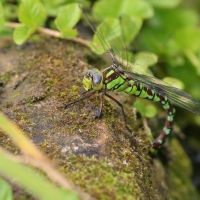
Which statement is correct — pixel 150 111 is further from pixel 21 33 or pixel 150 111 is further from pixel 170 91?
pixel 21 33

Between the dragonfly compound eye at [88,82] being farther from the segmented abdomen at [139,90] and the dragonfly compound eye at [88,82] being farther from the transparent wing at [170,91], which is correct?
the transparent wing at [170,91]

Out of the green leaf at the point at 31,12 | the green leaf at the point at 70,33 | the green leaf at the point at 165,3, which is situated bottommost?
the green leaf at the point at 165,3

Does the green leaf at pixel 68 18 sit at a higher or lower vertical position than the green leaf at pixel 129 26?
higher

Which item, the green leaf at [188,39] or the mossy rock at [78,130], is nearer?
the mossy rock at [78,130]

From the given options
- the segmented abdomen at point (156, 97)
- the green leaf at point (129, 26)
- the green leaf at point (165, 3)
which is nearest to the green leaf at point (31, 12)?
the green leaf at point (129, 26)

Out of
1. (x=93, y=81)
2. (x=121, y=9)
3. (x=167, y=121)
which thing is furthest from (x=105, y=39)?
(x=167, y=121)

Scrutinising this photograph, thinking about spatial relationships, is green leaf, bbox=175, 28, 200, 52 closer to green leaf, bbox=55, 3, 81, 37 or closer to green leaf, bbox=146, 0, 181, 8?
green leaf, bbox=146, 0, 181, 8

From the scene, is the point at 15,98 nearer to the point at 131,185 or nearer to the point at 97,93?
the point at 97,93

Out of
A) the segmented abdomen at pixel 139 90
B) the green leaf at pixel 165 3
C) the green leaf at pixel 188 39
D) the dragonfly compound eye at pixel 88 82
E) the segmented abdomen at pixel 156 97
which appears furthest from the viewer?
the green leaf at pixel 165 3
